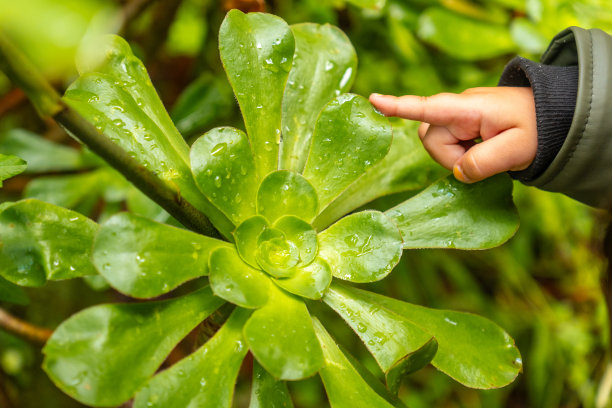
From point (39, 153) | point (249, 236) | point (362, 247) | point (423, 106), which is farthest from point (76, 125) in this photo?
point (39, 153)

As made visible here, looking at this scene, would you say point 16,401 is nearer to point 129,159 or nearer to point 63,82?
point 63,82

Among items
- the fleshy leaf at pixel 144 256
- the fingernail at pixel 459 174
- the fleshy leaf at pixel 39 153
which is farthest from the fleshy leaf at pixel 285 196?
the fleshy leaf at pixel 39 153

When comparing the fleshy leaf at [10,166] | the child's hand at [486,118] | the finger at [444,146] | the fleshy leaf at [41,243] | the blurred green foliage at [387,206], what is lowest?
the blurred green foliage at [387,206]

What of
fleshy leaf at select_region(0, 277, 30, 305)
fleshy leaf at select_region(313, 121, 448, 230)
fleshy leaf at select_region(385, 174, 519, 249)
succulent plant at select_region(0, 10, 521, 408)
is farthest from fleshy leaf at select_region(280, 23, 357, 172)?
fleshy leaf at select_region(0, 277, 30, 305)

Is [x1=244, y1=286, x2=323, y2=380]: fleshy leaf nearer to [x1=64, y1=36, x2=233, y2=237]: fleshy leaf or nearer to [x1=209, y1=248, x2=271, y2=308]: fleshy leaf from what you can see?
[x1=209, y1=248, x2=271, y2=308]: fleshy leaf

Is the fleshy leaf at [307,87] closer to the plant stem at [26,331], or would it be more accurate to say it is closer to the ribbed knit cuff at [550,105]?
the ribbed knit cuff at [550,105]

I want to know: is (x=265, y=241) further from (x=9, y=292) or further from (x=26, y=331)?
(x=26, y=331)

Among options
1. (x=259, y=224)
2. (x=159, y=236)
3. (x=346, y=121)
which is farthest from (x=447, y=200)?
(x=159, y=236)

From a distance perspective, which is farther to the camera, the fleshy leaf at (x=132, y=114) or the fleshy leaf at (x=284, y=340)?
the fleshy leaf at (x=132, y=114)
